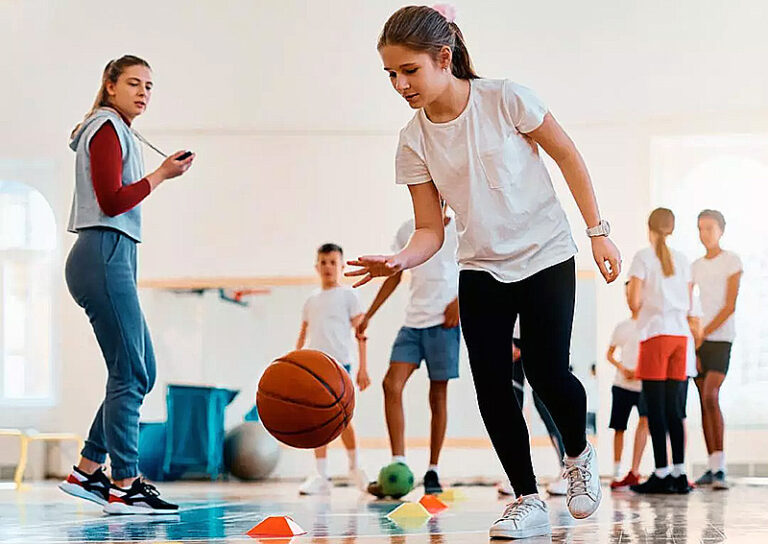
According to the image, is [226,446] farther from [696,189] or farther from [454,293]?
[696,189]

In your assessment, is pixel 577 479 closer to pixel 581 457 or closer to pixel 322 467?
pixel 581 457

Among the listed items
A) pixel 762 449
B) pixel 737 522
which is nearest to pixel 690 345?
pixel 737 522

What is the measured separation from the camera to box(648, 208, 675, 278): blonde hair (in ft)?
16.9

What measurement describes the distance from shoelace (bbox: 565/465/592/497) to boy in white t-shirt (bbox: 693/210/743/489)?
3.09 meters

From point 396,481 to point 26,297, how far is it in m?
4.29

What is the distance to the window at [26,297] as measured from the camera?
8008 mm

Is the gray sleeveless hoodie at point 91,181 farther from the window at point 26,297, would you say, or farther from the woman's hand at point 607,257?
the window at point 26,297

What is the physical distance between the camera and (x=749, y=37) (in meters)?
7.62

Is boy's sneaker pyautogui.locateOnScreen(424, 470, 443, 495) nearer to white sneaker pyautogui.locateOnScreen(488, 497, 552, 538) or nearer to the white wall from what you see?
white sneaker pyautogui.locateOnScreen(488, 497, 552, 538)

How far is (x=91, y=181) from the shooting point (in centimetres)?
358

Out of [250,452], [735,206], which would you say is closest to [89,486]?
[250,452]

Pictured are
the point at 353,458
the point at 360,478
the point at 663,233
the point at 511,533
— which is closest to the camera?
the point at 511,533

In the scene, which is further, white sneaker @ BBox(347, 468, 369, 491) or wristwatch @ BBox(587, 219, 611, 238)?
white sneaker @ BBox(347, 468, 369, 491)

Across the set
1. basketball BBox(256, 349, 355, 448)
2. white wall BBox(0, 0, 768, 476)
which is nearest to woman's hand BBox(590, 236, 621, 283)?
basketball BBox(256, 349, 355, 448)
